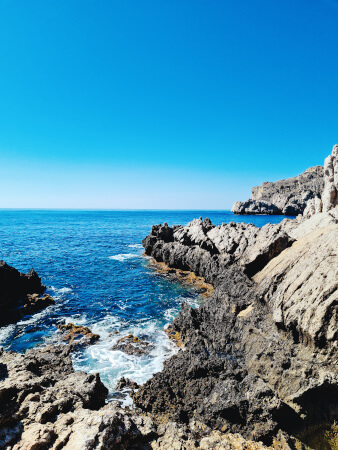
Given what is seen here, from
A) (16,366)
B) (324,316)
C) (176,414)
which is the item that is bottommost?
→ (176,414)

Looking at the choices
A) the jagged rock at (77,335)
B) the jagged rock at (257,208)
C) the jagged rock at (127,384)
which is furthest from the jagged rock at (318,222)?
the jagged rock at (257,208)

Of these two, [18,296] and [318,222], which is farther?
[18,296]

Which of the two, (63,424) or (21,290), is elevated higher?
(63,424)

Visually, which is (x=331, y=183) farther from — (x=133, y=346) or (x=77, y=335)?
(x=77, y=335)

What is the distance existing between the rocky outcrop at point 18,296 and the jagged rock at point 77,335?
5.66 meters

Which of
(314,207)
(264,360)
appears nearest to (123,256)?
(314,207)

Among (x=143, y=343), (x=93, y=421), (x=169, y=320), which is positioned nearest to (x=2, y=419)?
(x=93, y=421)

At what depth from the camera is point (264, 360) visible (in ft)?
39.0

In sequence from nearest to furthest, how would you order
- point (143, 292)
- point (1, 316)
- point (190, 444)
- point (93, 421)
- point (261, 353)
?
point (93, 421) → point (190, 444) → point (261, 353) → point (1, 316) → point (143, 292)

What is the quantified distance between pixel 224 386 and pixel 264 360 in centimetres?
292

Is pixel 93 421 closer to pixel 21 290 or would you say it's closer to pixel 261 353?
pixel 261 353

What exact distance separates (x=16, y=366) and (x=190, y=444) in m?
9.34

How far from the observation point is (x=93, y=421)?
728 cm

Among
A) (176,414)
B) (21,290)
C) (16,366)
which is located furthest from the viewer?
(21,290)
